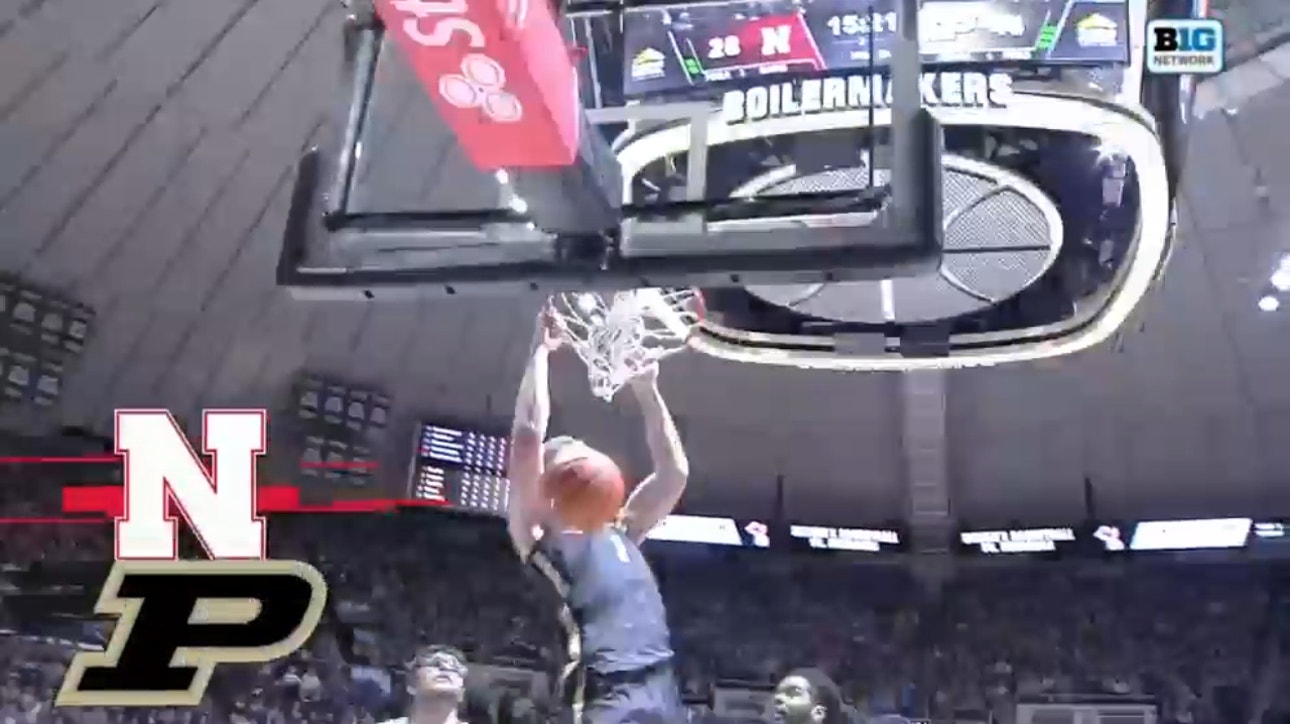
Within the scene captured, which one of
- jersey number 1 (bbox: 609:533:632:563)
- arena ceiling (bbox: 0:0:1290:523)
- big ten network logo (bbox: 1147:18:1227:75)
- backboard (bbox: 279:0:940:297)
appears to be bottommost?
jersey number 1 (bbox: 609:533:632:563)

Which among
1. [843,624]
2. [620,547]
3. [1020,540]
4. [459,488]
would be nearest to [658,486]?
[620,547]

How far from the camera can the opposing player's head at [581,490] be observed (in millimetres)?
3301

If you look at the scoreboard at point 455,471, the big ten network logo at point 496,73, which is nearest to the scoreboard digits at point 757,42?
the big ten network logo at point 496,73

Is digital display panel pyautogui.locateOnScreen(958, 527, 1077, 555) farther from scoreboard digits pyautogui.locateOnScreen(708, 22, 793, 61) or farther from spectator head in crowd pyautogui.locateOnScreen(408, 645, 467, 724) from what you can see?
spectator head in crowd pyautogui.locateOnScreen(408, 645, 467, 724)

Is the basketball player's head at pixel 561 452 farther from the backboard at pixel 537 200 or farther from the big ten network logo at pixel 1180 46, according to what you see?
the big ten network logo at pixel 1180 46

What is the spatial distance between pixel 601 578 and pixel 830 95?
356cm

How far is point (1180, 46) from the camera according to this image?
7.84 meters

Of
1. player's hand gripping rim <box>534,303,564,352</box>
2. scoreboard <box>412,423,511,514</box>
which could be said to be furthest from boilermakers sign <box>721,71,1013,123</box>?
scoreboard <box>412,423,511,514</box>

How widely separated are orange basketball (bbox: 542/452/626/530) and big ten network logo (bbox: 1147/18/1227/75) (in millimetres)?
4839

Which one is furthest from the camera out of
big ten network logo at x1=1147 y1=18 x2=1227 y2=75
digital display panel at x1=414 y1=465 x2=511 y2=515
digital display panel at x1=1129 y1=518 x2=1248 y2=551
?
digital display panel at x1=1129 y1=518 x2=1248 y2=551

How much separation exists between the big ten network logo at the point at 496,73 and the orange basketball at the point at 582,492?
3.12ft

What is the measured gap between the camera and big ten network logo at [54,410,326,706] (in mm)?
10242

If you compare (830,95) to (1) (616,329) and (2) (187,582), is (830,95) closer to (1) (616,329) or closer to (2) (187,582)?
(1) (616,329)

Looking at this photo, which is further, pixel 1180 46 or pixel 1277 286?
pixel 1277 286
